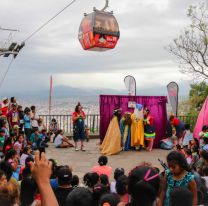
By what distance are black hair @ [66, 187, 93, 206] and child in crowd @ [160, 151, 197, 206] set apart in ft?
2.88

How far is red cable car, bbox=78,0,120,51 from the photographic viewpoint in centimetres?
1098

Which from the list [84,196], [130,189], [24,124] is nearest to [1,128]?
[24,124]

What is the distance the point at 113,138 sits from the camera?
1284 cm

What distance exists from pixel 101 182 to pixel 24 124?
7.80 metres

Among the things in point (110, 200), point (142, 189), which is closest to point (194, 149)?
point (110, 200)

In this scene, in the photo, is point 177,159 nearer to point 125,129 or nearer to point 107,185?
point 107,185

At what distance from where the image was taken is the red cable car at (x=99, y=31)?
432 inches

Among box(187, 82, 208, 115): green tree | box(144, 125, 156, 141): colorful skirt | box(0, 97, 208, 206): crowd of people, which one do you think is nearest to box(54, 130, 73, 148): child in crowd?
box(144, 125, 156, 141): colorful skirt

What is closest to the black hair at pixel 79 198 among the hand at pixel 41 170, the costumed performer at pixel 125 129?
the hand at pixel 41 170

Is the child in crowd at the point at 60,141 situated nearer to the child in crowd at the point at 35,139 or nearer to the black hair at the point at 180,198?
the child in crowd at the point at 35,139

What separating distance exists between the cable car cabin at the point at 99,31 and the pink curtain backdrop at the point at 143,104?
263 centimetres

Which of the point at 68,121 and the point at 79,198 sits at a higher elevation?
the point at 79,198

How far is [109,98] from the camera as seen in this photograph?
1361 cm

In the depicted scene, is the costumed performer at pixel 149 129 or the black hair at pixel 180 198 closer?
the black hair at pixel 180 198
